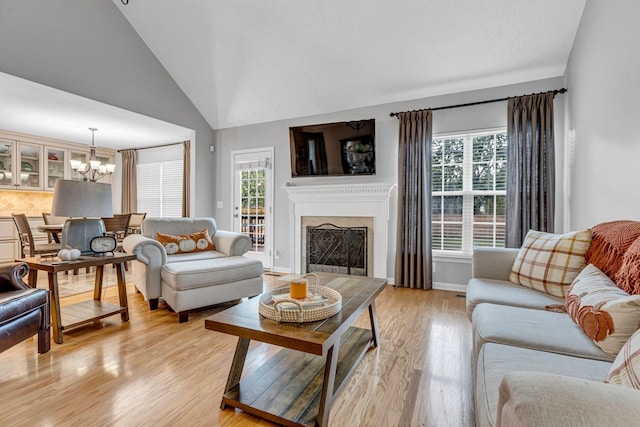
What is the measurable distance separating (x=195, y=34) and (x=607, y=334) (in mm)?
4690

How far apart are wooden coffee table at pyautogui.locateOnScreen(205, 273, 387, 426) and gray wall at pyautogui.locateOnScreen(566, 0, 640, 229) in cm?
164

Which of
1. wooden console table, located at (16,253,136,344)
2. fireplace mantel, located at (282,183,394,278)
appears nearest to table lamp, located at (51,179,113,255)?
wooden console table, located at (16,253,136,344)

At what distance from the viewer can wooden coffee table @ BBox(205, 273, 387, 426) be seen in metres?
1.35

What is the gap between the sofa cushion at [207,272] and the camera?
2.70 m

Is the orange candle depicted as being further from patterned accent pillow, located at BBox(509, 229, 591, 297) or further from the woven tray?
patterned accent pillow, located at BBox(509, 229, 591, 297)

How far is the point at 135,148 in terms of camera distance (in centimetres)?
645

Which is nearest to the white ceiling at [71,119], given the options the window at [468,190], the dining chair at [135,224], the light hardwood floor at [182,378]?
the dining chair at [135,224]

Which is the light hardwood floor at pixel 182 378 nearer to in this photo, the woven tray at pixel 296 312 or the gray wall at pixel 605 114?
the woven tray at pixel 296 312

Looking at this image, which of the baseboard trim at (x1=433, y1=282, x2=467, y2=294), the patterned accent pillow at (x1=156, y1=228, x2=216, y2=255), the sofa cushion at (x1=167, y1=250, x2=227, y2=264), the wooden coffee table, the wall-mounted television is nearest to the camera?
the wooden coffee table

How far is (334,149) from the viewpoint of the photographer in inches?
Result: 173

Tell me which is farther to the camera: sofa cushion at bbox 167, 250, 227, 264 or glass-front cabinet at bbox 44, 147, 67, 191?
glass-front cabinet at bbox 44, 147, 67, 191

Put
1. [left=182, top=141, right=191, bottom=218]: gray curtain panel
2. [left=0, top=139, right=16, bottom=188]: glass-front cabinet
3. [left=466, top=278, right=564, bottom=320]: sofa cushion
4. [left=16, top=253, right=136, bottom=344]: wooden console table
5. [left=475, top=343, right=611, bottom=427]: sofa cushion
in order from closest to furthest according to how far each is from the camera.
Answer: [left=475, top=343, right=611, bottom=427]: sofa cushion, [left=466, top=278, right=564, bottom=320]: sofa cushion, [left=16, top=253, right=136, bottom=344]: wooden console table, [left=0, top=139, right=16, bottom=188]: glass-front cabinet, [left=182, top=141, right=191, bottom=218]: gray curtain panel

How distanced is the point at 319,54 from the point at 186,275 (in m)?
2.90

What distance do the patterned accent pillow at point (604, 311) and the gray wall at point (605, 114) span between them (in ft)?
1.91
